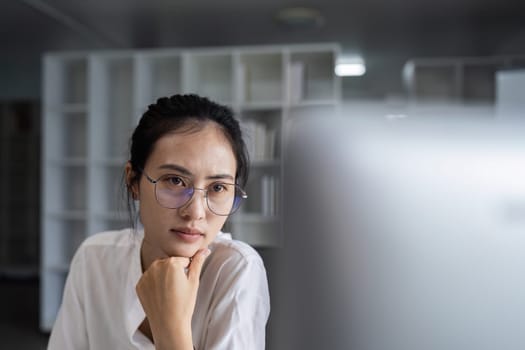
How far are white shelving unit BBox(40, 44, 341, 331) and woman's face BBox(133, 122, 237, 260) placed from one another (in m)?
2.70

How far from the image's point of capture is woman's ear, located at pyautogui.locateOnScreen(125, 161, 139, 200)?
90 centimetres

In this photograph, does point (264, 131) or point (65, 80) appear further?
point (65, 80)

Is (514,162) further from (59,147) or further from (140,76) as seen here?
(59,147)

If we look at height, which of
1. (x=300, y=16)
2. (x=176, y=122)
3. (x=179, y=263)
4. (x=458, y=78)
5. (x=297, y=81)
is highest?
(x=300, y=16)

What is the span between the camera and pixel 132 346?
0.91 metres

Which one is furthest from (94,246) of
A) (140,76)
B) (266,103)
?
(140,76)

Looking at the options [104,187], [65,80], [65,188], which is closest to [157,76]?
[65,80]

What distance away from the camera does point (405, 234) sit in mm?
416

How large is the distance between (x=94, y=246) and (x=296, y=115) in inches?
29.2

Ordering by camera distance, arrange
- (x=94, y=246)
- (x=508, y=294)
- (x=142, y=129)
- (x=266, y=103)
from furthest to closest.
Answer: (x=266, y=103), (x=94, y=246), (x=142, y=129), (x=508, y=294)

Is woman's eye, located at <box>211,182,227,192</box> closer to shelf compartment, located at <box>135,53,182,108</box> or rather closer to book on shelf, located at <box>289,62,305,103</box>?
book on shelf, located at <box>289,62,305,103</box>

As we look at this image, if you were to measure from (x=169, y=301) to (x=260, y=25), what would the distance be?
14.6ft

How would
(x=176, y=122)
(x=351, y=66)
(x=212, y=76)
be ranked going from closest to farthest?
(x=176, y=122) → (x=212, y=76) → (x=351, y=66)

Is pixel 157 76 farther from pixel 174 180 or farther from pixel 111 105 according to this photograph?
pixel 174 180
